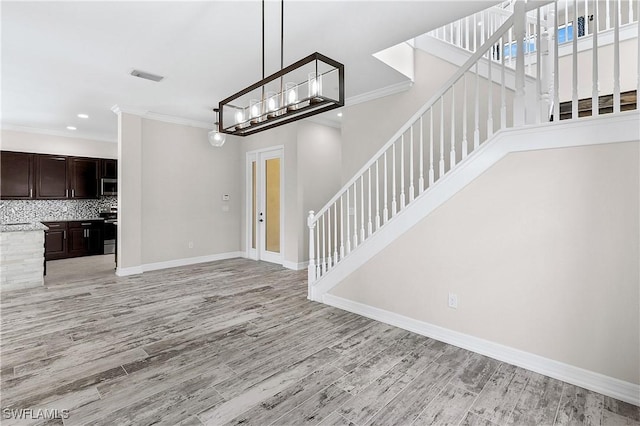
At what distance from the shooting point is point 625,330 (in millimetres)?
2148

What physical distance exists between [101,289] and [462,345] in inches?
188

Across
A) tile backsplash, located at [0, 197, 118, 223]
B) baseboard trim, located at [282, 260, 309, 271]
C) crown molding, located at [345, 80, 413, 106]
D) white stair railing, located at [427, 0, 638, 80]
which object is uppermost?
white stair railing, located at [427, 0, 638, 80]

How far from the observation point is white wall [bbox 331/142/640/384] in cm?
216

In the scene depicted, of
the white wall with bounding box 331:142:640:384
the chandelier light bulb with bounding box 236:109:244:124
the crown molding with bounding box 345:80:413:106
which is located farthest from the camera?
the crown molding with bounding box 345:80:413:106

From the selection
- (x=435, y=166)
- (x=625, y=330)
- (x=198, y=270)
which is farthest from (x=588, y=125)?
(x=198, y=270)

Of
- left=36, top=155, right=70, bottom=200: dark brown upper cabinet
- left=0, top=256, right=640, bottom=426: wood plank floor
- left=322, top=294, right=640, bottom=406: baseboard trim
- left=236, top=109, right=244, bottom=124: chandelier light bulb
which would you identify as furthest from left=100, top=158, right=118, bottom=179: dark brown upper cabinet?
left=322, top=294, right=640, bottom=406: baseboard trim

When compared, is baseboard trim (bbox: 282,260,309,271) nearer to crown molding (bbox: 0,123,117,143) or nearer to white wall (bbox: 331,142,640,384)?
white wall (bbox: 331,142,640,384)

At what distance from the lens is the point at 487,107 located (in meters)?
3.64

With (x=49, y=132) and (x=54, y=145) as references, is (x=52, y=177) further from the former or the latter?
(x=49, y=132)

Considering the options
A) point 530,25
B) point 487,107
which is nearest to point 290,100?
point 487,107

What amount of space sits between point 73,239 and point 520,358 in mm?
8503

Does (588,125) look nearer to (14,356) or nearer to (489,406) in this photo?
(489,406)

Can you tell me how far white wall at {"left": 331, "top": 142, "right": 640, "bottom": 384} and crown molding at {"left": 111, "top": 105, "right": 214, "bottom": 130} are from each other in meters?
5.08

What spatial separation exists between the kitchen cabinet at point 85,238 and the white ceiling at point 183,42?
3.17 meters
